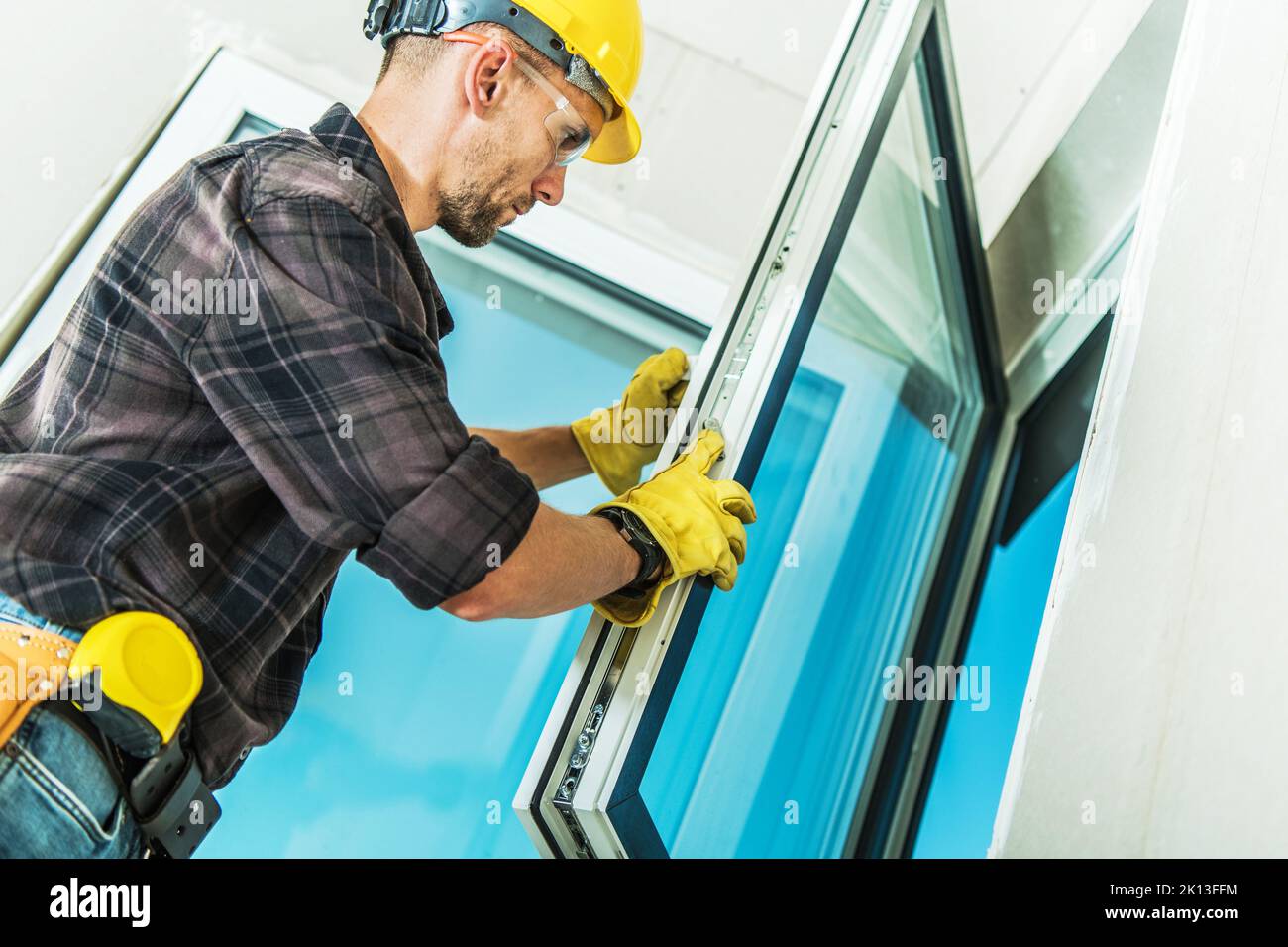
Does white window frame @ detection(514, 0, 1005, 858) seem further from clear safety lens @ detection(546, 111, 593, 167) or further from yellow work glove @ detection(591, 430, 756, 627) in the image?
clear safety lens @ detection(546, 111, 593, 167)

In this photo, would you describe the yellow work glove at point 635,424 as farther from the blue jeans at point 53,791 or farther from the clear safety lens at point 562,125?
the blue jeans at point 53,791

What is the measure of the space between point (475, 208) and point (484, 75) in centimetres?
15

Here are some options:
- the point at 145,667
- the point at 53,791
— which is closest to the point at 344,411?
the point at 145,667

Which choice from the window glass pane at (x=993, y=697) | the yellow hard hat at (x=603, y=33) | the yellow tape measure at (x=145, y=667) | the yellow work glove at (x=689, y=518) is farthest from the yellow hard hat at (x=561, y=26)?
the window glass pane at (x=993, y=697)

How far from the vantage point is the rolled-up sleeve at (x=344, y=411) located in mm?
836

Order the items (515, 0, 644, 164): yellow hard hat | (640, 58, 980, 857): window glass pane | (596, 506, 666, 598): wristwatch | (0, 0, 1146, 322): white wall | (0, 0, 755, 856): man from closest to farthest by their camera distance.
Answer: (0, 0, 755, 856): man
(596, 506, 666, 598): wristwatch
(515, 0, 644, 164): yellow hard hat
(640, 58, 980, 857): window glass pane
(0, 0, 1146, 322): white wall

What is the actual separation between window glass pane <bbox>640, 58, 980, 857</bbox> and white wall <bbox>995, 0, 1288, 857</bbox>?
17.7 inches

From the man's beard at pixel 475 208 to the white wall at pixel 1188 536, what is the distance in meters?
0.71

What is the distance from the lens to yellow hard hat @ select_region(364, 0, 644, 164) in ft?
3.55

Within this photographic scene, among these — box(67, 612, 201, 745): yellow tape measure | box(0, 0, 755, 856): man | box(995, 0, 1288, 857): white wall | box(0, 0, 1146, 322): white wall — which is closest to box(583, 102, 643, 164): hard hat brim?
box(0, 0, 755, 856): man

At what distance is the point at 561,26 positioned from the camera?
3.63ft

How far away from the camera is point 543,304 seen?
6.43ft

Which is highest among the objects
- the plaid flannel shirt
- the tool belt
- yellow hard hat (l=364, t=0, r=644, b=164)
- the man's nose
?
yellow hard hat (l=364, t=0, r=644, b=164)
